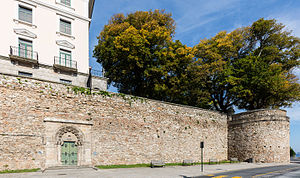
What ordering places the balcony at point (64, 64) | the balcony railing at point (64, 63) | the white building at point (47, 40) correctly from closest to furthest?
the white building at point (47, 40)
the balcony at point (64, 64)
the balcony railing at point (64, 63)

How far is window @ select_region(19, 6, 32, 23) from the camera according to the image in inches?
854

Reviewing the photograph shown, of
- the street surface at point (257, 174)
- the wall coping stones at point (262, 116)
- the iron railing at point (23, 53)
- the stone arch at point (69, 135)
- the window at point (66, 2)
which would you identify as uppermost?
the window at point (66, 2)

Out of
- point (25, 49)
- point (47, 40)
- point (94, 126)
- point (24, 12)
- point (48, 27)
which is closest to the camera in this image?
point (94, 126)

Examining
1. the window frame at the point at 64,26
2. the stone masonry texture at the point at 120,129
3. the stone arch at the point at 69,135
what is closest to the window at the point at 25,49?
the window frame at the point at 64,26

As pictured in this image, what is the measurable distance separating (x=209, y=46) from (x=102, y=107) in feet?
59.7

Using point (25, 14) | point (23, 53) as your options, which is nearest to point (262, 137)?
point (23, 53)

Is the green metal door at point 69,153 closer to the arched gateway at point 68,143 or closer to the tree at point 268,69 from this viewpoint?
the arched gateway at point 68,143

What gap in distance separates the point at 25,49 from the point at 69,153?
1146 centimetres

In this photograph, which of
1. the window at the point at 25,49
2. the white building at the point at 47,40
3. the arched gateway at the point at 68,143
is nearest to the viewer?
the arched gateway at the point at 68,143

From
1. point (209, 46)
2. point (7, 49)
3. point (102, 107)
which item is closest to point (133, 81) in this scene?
point (209, 46)

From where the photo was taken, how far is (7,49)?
67.1 feet

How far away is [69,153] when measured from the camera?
55.6ft

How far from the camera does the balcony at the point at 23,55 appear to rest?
66.1 feet

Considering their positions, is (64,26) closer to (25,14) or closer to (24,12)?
(25,14)
